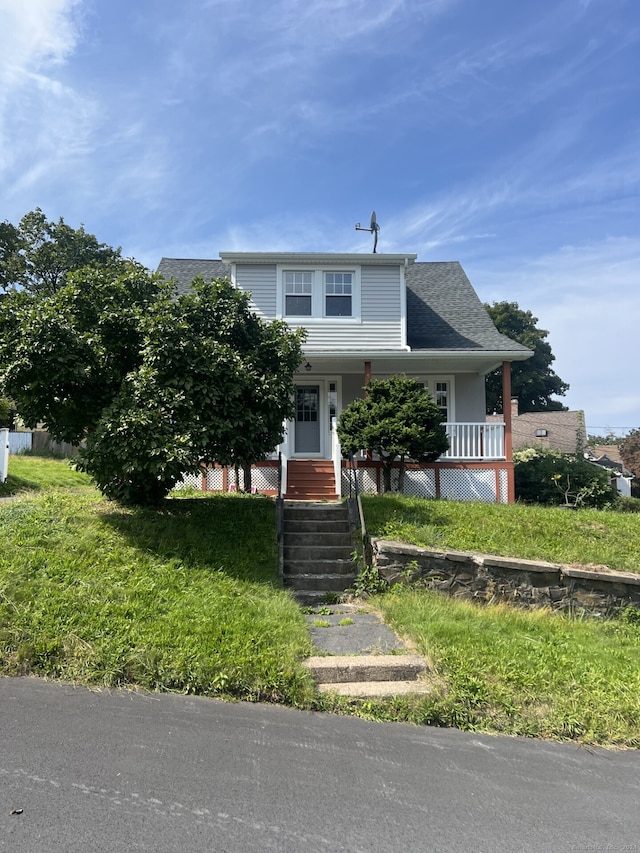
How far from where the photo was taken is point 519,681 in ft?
14.3

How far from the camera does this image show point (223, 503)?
8758 millimetres

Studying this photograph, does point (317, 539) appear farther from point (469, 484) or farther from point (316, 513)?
point (469, 484)

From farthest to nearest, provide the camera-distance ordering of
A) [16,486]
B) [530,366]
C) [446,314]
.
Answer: [530,366] < [446,314] < [16,486]

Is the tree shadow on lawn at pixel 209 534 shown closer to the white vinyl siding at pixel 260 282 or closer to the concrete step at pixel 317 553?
the concrete step at pixel 317 553

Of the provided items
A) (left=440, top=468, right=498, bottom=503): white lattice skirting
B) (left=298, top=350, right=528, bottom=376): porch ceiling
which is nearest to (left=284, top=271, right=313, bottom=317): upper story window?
(left=298, top=350, right=528, bottom=376): porch ceiling

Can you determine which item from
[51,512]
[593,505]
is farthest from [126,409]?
[593,505]

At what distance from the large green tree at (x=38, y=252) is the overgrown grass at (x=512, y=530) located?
2371cm

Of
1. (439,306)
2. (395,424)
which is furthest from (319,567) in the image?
(439,306)

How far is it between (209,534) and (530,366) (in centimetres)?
4200

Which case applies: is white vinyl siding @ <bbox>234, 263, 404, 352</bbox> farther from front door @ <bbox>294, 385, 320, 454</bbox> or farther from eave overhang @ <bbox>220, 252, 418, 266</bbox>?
front door @ <bbox>294, 385, 320, 454</bbox>

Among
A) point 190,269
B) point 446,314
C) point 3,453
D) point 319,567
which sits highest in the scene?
point 190,269

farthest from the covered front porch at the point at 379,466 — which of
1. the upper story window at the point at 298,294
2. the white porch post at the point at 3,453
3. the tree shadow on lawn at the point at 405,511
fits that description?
the white porch post at the point at 3,453

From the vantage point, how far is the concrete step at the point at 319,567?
730cm

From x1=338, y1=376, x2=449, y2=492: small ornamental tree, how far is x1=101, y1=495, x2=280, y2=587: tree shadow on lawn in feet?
8.44
